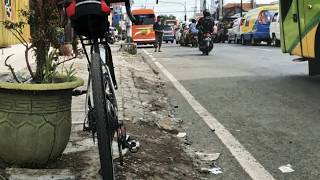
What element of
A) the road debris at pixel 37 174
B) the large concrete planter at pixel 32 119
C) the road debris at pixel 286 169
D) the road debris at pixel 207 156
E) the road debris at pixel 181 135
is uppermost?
the large concrete planter at pixel 32 119

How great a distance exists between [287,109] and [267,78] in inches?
167

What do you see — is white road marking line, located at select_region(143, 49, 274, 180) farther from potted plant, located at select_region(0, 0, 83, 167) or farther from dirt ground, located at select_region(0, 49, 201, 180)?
potted plant, located at select_region(0, 0, 83, 167)

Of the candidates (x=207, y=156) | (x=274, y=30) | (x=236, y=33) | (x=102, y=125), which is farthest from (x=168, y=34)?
(x=102, y=125)

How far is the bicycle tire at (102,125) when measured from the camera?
3.46 metres

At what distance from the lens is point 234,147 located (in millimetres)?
5859

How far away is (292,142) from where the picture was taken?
19.8 feet

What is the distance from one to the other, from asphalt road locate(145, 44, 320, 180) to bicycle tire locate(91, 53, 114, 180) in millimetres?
1521

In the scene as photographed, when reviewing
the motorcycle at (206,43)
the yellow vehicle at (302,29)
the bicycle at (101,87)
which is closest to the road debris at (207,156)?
the bicycle at (101,87)

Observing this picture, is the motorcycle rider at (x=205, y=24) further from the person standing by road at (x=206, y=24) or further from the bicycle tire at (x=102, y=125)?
the bicycle tire at (x=102, y=125)

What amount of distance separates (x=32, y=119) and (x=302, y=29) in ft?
23.2

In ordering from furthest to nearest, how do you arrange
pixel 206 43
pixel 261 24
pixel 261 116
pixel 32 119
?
1. pixel 261 24
2. pixel 206 43
3. pixel 261 116
4. pixel 32 119

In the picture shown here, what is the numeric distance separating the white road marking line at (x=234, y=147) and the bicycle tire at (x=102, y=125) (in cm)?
169

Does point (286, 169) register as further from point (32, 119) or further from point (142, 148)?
point (32, 119)

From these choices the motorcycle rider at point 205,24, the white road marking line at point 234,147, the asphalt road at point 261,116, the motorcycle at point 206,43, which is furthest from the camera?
the motorcycle rider at point 205,24
